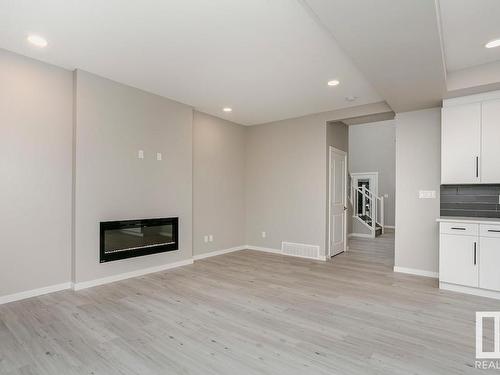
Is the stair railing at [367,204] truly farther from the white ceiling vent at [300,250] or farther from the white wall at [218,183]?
the white wall at [218,183]

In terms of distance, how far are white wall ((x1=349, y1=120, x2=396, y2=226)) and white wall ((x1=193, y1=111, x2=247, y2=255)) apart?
6000 mm

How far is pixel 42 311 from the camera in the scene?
10.1ft

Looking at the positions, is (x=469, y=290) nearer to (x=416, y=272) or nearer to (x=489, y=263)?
(x=489, y=263)

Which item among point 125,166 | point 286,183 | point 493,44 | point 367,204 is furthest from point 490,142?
point 367,204

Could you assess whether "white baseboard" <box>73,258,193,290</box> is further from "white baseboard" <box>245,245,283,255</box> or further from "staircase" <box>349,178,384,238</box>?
"staircase" <box>349,178,384,238</box>

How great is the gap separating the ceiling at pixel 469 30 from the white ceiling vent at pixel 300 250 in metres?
3.78

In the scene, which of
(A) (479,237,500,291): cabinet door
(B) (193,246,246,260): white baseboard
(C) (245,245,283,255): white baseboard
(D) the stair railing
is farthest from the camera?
(D) the stair railing

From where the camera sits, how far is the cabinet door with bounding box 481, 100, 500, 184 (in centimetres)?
379

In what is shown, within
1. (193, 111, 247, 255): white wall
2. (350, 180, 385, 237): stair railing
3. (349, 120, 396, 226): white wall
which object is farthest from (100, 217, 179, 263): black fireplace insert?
(349, 120, 396, 226): white wall

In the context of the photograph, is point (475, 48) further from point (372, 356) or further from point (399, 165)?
point (372, 356)

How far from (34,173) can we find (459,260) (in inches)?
222

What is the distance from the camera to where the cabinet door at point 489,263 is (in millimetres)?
3531

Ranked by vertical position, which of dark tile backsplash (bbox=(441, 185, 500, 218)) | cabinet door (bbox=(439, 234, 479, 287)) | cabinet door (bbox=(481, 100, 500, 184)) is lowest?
cabinet door (bbox=(439, 234, 479, 287))

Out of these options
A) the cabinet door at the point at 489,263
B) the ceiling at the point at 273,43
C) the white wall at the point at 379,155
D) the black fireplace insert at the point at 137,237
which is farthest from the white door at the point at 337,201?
the white wall at the point at 379,155
